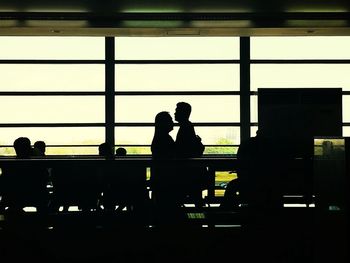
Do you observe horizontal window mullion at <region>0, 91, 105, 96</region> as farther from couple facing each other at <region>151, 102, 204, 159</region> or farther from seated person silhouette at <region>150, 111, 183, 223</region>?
seated person silhouette at <region>150, 111, 183, 223</region>

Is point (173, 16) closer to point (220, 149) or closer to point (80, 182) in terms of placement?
point (220, 149)

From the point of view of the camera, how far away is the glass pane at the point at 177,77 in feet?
31.1

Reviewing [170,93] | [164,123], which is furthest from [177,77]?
[164,123]

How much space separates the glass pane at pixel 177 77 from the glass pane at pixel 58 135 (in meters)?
0.97

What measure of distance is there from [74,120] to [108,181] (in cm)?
655

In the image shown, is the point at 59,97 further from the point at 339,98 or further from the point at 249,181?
the point at 249,181

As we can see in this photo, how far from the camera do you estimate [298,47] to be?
375 inches

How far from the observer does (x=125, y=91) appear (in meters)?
9.46

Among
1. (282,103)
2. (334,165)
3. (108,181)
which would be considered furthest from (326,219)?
(282,103)

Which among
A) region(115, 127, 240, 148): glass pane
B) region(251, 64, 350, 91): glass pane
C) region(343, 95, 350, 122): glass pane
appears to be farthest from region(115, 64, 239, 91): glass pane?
region(343, 95, 350, 122): glass pane

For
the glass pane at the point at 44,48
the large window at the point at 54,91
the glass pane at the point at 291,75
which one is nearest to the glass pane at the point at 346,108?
the glass pane at the point at 291,75

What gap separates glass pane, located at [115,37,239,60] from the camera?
9.50m

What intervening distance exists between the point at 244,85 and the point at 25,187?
22.9ft

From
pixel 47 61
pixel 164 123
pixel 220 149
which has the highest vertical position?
pixel 47 61
